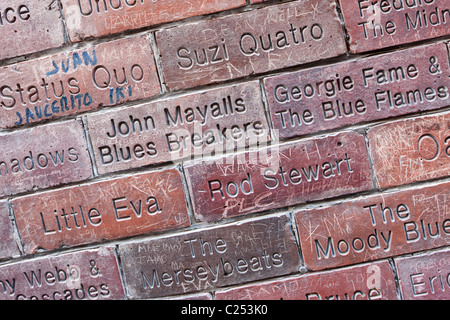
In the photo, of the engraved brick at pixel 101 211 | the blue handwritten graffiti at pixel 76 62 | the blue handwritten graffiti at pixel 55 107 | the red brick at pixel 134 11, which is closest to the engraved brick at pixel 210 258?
the engraved brick at pixel 101 211

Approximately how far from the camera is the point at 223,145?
190cm

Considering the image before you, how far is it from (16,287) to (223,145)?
1.36m

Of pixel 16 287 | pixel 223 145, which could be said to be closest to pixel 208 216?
pixel 223 145

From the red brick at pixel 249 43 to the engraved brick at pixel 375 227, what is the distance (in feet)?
2.61

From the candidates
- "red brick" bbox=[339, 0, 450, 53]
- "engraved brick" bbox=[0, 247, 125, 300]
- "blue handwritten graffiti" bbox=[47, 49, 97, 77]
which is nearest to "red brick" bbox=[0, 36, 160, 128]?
"blue handwritten graffiti" bbox=[47, 49, 97, 77]

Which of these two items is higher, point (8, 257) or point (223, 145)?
point (223, 145)

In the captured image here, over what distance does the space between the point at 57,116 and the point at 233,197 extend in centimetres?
102

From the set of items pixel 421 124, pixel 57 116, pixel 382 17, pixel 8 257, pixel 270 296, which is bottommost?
pixel 270 296

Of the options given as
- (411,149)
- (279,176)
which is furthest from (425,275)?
(279,176)

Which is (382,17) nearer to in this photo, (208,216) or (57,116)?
(208,216)

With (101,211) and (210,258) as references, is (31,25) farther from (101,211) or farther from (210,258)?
(210,258)

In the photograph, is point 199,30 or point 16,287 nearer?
point 199,30

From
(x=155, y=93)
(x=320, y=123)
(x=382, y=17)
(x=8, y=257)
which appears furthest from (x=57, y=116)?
(x=382, y=17)

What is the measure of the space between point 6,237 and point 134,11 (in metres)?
1.37
